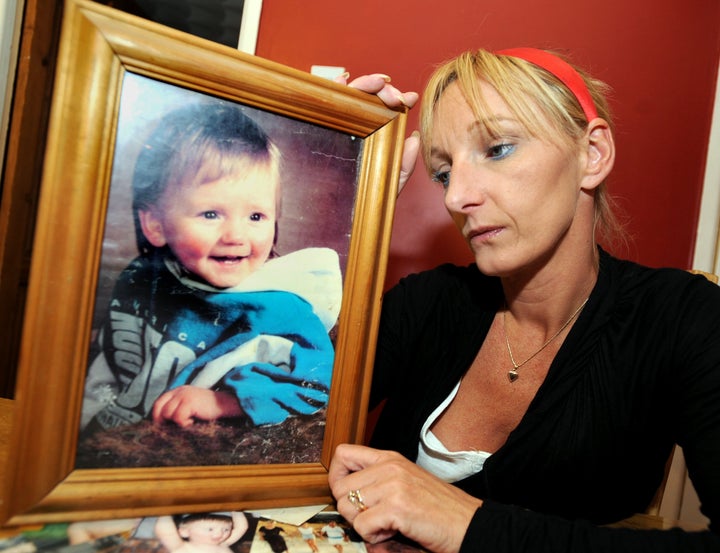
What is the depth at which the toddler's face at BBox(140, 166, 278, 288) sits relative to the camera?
2.01 feet

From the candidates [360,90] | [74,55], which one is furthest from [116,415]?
[360,90]

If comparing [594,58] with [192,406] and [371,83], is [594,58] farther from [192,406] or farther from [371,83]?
[192,406]

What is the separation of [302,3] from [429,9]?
1.31ft

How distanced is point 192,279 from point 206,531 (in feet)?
1.05

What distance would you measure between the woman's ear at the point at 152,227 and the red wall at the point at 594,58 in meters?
1.04

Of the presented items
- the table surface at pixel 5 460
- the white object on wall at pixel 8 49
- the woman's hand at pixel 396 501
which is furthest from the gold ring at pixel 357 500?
the white object on wall at pixel 8 49

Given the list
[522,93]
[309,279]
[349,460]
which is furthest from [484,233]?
[349,460]

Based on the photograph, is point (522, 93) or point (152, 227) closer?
point (152, 227)

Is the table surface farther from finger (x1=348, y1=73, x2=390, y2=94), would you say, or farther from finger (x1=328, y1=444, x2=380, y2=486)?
finger (x1=348, y1=73, x2=390, y2=94)

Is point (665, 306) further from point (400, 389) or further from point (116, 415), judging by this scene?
point (116, 415)

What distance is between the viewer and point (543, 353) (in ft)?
3.44

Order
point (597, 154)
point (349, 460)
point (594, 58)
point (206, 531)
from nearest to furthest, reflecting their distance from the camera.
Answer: point (206, 531) < point (349, 460) < point (597, 154) < point (594, 58)

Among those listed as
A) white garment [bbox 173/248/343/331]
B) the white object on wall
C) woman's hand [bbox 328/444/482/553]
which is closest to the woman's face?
white garment [bbox 173/248/343/331]

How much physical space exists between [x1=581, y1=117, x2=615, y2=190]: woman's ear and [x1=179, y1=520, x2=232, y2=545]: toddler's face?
0.88m
